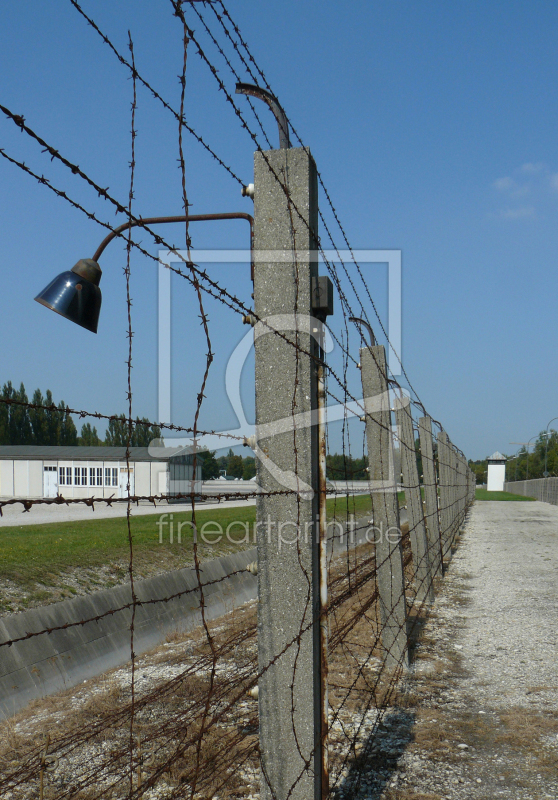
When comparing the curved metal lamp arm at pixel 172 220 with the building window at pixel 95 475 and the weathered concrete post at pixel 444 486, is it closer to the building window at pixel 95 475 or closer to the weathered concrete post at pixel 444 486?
the weathered concrete post at pixel 444 486

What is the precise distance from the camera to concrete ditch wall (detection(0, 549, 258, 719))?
25.3ft

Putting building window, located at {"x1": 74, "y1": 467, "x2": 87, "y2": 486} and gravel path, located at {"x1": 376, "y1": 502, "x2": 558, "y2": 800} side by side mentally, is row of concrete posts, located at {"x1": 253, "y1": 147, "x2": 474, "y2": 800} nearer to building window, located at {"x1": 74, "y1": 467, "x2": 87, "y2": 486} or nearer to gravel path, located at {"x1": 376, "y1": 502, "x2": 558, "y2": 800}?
gravel path, located at {"x1": 376, "y1": 502, "x2": 558, "y2": 800}

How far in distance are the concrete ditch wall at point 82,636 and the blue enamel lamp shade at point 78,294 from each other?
310cm

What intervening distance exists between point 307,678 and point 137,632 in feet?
27.0

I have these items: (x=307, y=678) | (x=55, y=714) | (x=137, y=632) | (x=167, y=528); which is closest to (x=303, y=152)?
(x=307, y=678)

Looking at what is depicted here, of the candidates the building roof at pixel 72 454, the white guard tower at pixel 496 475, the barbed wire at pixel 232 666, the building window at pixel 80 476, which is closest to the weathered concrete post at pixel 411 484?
the barbed wire at pixel 232 666

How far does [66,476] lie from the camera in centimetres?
4384

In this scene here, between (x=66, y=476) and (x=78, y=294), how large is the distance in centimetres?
4315

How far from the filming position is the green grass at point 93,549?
405 inches

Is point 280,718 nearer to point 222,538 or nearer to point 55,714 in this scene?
point 55,714

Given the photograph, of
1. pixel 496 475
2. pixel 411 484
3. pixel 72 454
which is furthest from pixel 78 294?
pixel 496 475

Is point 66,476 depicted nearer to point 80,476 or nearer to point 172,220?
point 80,476

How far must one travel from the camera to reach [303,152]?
304 cm

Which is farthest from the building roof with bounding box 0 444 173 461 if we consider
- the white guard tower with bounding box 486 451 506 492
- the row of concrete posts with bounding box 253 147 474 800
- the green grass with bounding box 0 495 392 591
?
the white guard tower with bounding box 486 451 506 492
